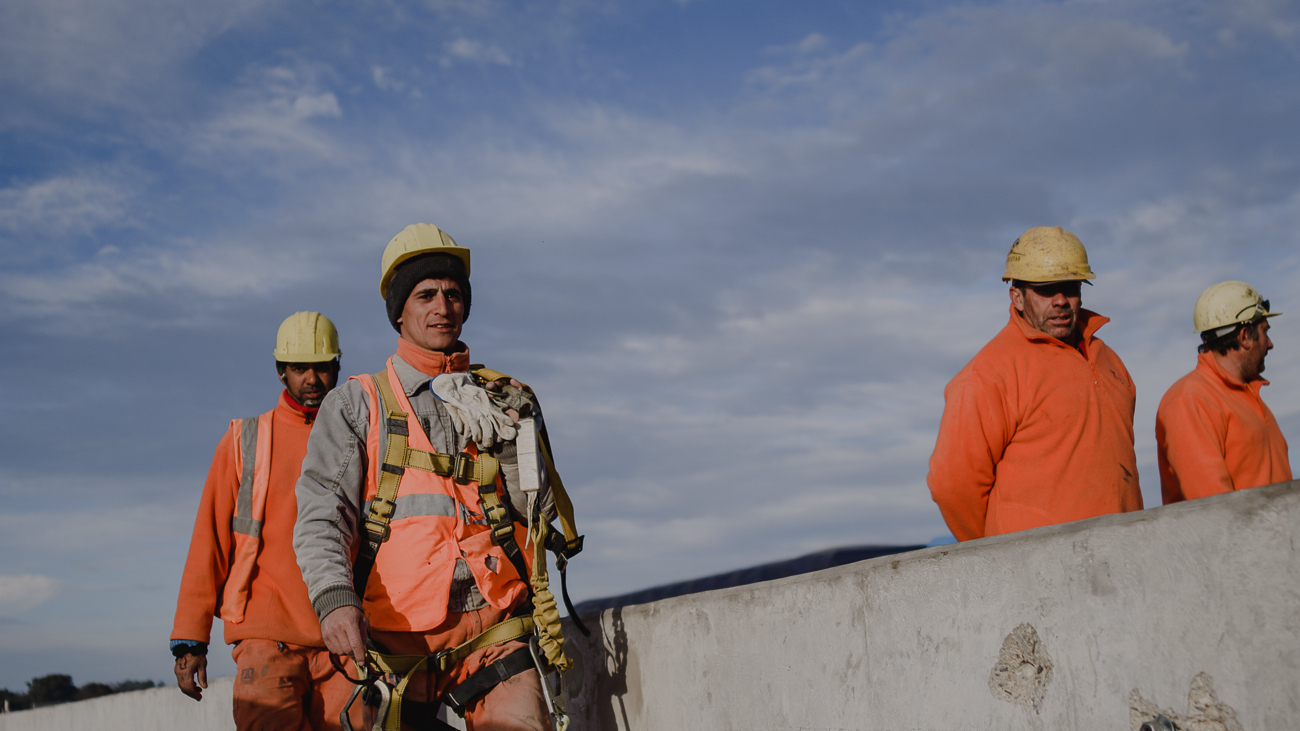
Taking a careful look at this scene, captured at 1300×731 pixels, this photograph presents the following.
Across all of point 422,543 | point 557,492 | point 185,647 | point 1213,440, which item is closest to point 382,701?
point 422,543

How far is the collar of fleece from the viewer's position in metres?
4.00

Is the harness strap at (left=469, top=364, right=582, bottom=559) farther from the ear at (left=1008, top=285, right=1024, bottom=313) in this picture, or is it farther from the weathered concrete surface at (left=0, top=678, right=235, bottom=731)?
the weathered concrete surface at (left=0, top=678, right=235, bottom=731)

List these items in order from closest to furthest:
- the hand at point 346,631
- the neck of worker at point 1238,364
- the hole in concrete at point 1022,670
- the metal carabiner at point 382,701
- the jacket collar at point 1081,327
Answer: the hole in concrete at point 1022,670 < the hand at point 346,631 < the metal carabiner at point 382,701 < the jacket collar at point 1081,327 < the neck of worker at point 1238,364

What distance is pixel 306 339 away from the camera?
18.2 feet

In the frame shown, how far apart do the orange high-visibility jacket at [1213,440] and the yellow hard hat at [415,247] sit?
3259mm

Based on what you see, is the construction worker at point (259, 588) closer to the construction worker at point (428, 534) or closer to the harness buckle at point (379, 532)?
the construction worker at point (428, 534)

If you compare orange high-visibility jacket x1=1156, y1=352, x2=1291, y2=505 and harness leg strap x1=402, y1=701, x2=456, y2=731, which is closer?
harness leg strap x1=402, y1=701, x2=456, y2=731

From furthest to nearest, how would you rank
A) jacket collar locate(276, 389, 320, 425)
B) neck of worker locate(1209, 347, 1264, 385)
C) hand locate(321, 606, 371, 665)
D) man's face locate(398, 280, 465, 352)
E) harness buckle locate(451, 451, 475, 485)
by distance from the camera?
neck of worker locate(1209, 347, 1264, 385), jacket collar locate(276, 389, 320, 425), man's face locate(398, 280, 465, 352), harness buckle locate(451, 451, 475, 485), hand locate(321, 606, 371, 665)

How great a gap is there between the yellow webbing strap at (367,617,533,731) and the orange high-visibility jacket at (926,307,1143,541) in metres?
1.65

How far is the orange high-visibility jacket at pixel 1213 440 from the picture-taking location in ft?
15.8

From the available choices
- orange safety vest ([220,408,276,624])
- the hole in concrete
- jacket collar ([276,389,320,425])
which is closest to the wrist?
orange safety vest ([220,408,276,624])

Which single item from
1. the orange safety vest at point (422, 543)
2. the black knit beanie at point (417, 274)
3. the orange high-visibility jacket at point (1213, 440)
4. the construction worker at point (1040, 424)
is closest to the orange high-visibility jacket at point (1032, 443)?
the construction worker at point (1040, 424)

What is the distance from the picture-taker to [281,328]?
222 inches

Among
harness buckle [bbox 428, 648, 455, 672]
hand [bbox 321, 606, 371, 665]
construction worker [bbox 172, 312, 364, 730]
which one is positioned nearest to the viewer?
hand [bbox 321, 606, 371, 665]
